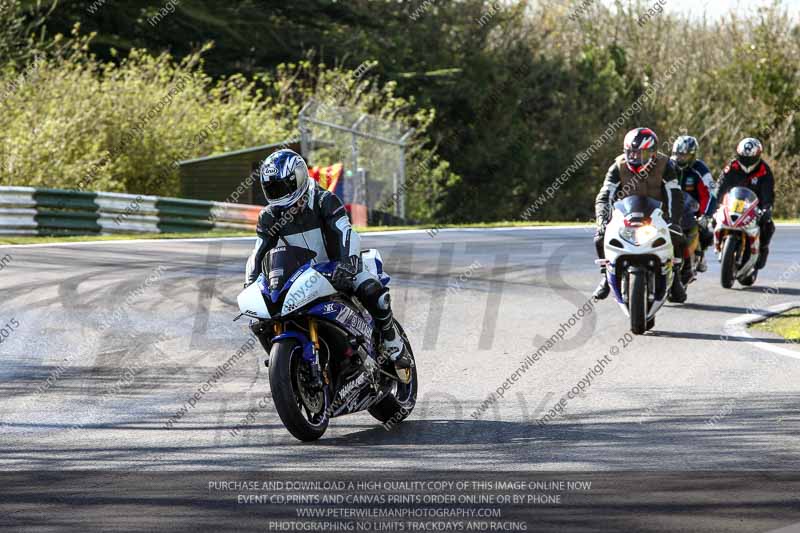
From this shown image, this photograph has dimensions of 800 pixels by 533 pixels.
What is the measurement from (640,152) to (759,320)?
232 cm

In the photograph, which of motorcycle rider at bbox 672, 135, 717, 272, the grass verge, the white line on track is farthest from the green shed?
the grass verge

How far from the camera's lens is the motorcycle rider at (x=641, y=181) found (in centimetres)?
1316

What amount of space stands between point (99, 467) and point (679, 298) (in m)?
9.08

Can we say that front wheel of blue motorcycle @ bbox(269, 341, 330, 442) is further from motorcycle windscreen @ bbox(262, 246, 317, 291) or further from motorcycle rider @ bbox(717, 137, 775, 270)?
motorcycle rider @ bbox(717, 137, 775, 270)

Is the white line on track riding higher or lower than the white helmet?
lower

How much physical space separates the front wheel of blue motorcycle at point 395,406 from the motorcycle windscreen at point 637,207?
484 centimetres

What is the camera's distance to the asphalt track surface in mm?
6945

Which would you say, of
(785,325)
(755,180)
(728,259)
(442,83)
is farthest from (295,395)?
(442,83)

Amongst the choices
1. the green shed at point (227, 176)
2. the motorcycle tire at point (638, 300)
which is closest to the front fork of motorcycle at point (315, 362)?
the motorcycle tire at point (638, 300)

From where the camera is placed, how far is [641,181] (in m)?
13.3

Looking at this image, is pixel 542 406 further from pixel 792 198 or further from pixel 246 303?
pixel 792 198

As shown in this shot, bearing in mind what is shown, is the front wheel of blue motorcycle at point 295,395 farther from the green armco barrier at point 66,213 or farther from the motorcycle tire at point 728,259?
the green armco barrier at point 66,213

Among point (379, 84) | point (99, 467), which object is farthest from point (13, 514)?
point (379, 84)

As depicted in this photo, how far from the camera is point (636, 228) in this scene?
12719mm
